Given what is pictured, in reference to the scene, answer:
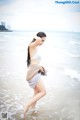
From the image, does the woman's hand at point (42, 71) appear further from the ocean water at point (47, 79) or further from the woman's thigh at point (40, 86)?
the ocean water at point (47, 79)

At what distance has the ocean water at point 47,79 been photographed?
9.76ft

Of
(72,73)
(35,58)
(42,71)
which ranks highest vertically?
(35,58)

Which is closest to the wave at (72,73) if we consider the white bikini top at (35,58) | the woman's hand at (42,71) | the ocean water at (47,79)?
the ocean water at (47,79)

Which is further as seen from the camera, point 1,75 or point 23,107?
point 1,75

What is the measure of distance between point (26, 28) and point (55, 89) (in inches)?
41.6

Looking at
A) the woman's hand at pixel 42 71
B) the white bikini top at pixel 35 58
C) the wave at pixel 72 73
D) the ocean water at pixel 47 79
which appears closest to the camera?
the white bikini top at pixel 35 58

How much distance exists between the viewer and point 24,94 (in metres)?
3.24

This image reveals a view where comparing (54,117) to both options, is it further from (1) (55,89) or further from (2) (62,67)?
(2) (62,67)

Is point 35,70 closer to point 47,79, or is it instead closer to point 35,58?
point 35,58

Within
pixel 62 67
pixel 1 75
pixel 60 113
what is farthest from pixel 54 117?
pixel 1 75

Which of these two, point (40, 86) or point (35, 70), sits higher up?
point (35, 70)

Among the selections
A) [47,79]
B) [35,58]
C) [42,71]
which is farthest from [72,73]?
[35,58]

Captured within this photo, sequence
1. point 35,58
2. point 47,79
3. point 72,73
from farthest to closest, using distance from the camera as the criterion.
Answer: point 72,73 < point 47,79 < point 35,58

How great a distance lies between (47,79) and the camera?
11.4ft
